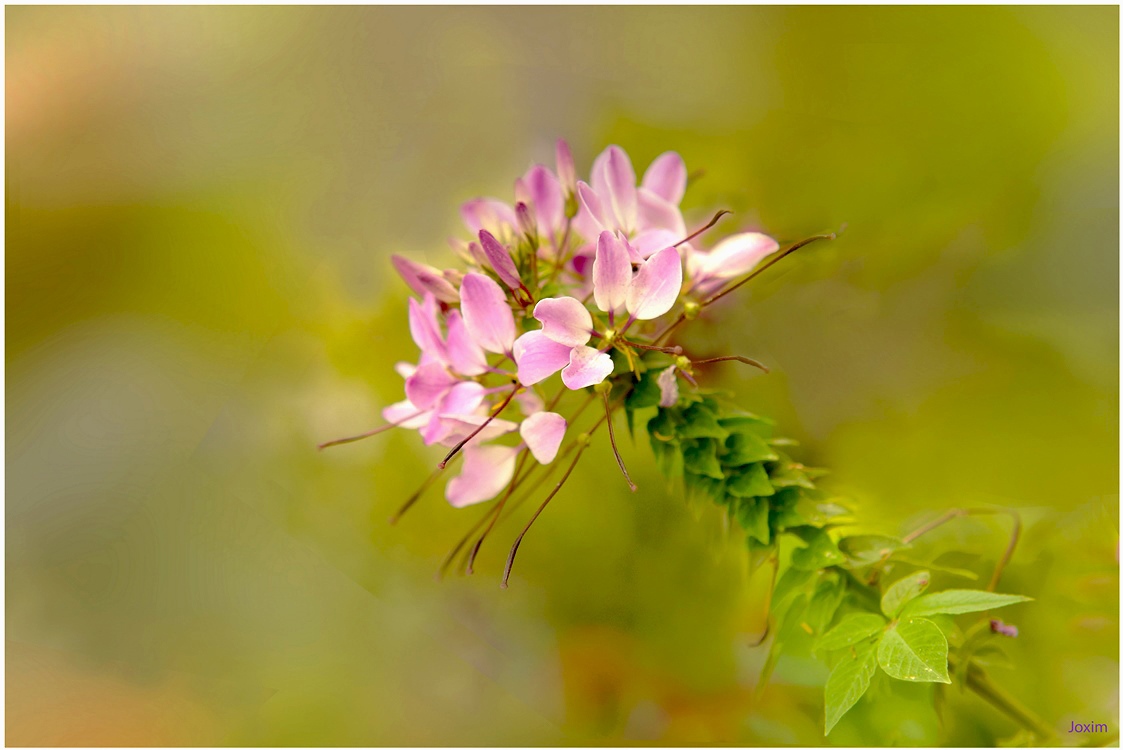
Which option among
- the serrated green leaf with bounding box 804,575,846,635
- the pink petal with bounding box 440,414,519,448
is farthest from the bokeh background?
the pink petal with bounding box 440,414,519,448

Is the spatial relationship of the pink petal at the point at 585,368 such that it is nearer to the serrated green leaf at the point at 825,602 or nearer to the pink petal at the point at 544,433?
the pink petal at the point at 544,433

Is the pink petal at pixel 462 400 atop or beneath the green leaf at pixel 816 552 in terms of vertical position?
atop

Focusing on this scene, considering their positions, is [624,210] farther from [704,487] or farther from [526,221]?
[704,487]

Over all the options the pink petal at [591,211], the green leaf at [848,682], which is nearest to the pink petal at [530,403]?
the pink petal at [591,211]

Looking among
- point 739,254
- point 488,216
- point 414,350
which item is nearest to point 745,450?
point 739,254

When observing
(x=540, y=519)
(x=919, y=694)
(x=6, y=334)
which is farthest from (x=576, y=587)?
(x=6, y=334)

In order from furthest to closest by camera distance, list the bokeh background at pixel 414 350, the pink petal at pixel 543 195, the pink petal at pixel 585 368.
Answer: the bokeh background at pixel 414 350 → the pink petal at pixel 543 195 → the pink petal at pixel 585 368

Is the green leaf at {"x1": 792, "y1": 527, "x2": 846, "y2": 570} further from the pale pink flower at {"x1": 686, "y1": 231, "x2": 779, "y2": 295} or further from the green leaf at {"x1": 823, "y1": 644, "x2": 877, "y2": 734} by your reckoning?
the pale pink flower at {"x1": 686, "y1": 231, "x2": 779, "y2": 295}
